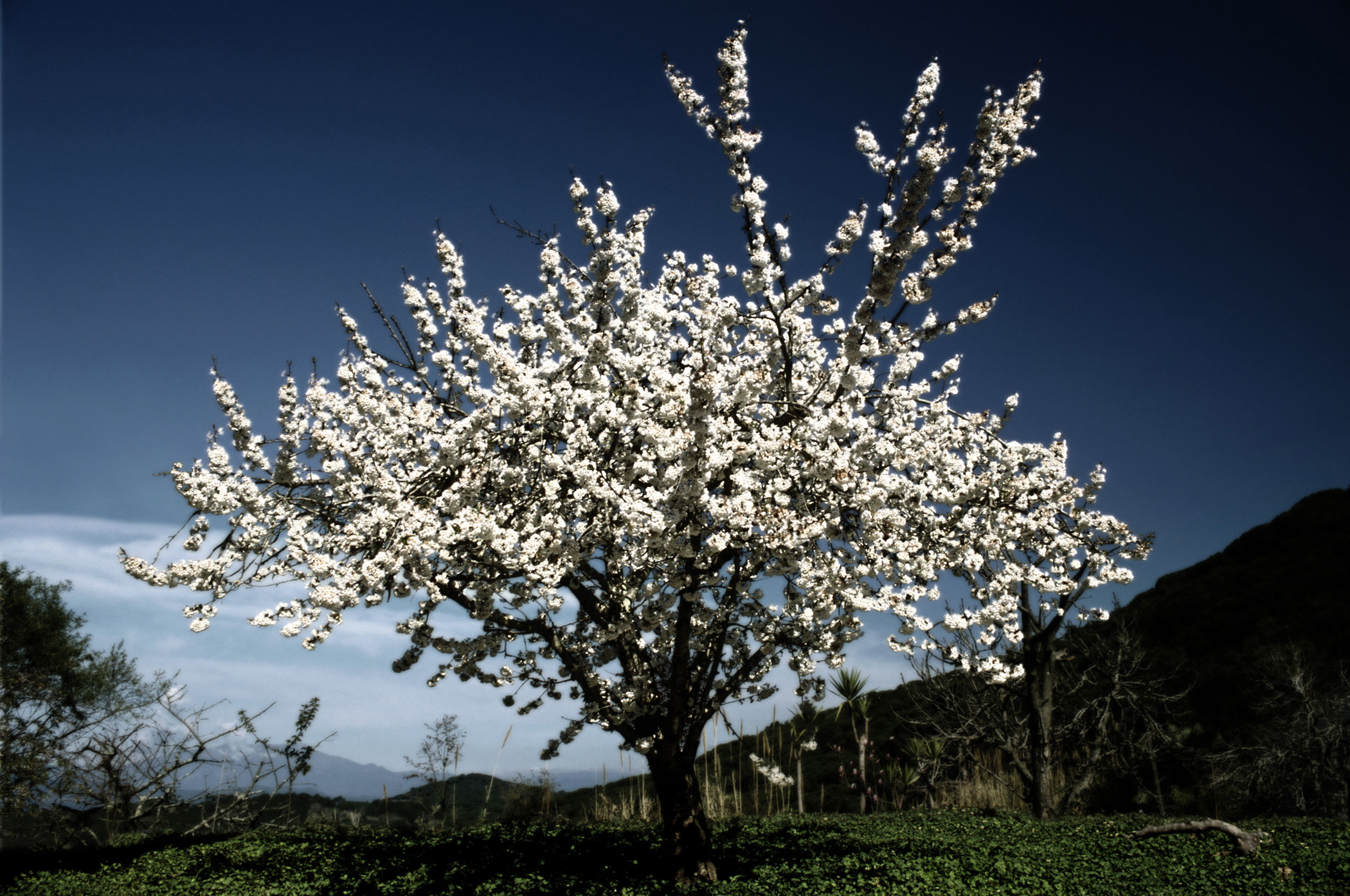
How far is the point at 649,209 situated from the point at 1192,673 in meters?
18.4

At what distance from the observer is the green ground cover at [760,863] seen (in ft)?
20.8

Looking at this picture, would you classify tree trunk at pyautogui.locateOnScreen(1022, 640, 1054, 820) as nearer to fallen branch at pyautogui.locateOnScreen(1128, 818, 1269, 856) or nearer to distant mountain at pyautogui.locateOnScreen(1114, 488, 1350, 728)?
fallen branch at pyautogui.locateOnScreen(1128, 818, 1269, 856)

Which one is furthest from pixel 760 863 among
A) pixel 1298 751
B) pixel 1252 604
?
pixel 1252 604

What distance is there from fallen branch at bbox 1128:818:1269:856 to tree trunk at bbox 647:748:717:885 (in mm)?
5619

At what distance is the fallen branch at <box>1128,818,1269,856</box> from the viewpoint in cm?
743

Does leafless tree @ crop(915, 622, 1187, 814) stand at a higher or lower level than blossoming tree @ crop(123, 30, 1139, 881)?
lower

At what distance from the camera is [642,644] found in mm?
6641

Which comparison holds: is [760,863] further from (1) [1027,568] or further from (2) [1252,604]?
(2) [1252,604]

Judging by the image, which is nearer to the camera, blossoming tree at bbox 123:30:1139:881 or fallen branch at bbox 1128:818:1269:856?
blossoming tree at bbox 123:30:1139:881

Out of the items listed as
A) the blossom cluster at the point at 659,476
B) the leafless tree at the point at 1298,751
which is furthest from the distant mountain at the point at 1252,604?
the blossom cluster at the point at 659,476

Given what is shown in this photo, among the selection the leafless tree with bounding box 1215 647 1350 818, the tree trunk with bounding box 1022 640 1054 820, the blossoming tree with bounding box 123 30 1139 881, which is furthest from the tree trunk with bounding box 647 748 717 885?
the leafless tree with bounding box 1215 647 1350 818

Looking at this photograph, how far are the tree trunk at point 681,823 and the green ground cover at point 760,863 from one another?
0.25m

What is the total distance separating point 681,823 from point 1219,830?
6.67 m

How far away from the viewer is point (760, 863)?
718cm
